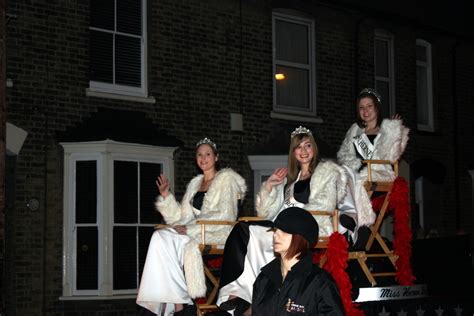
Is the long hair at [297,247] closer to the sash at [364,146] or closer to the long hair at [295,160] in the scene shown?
the long hair at [295,160]

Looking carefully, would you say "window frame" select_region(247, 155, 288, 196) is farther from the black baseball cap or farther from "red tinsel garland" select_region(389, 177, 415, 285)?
the black baseball cap

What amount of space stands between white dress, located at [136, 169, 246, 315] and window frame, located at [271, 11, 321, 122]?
7.01m

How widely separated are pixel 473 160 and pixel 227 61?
7181 mm

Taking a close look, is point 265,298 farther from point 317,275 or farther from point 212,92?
point 212,92

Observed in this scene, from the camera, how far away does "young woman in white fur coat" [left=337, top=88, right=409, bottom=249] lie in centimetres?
892

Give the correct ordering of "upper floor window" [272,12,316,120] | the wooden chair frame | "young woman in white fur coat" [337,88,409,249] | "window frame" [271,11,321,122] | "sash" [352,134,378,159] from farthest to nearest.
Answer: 1. "upper floor window" [272,12,316,120]
2. "window frame" [271,11,321,122]
3. "sash" [352,134,378,159]
4. the wooden chair frame
5. "young woman in white fur coat" [337,88,409,249]

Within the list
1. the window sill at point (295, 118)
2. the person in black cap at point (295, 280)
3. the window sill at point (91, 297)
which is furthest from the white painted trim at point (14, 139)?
the person in black cap at point (295, 280)

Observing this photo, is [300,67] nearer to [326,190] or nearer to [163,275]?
[163,275]

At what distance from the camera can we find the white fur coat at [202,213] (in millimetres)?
9164

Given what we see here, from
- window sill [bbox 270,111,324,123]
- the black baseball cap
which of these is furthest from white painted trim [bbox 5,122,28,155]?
the black baseball cap

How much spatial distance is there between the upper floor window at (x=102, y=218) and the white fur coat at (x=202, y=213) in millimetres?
3946

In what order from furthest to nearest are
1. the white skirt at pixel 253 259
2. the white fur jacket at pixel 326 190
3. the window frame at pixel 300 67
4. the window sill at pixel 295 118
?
the window frame at pixel 300 67, the window sill at pixel 295 118, the white fur jacket at pixel 326 190, the white skirt at pixel 253 259

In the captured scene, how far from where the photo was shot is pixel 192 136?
15461 millimetres

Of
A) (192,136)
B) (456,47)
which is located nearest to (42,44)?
(192,136)
